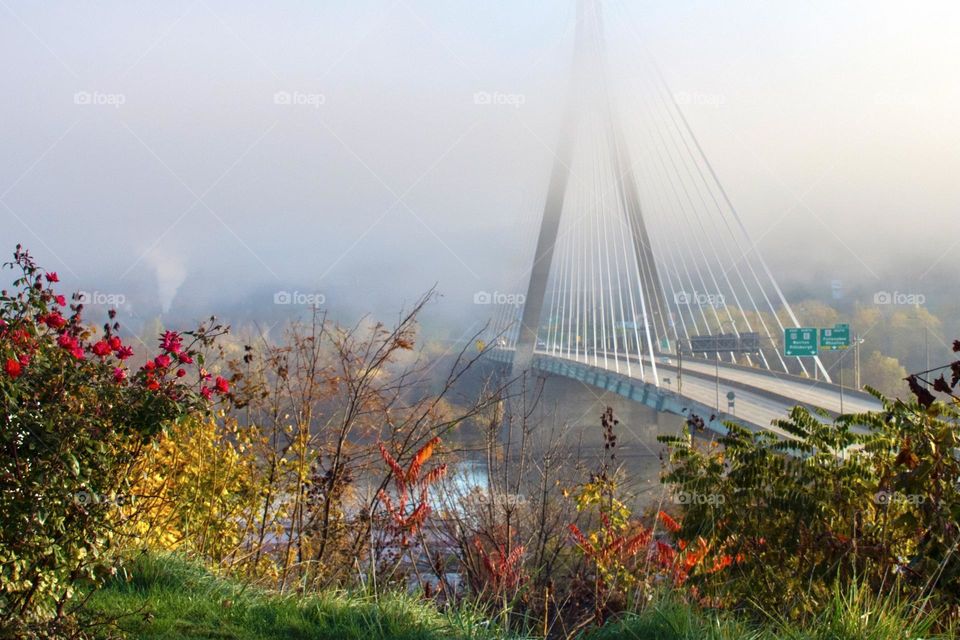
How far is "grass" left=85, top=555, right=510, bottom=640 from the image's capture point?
15.5 feet

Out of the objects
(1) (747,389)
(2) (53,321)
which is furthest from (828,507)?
(1) (747,389)

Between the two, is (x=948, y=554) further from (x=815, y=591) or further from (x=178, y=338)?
→ (x=178, y=338)

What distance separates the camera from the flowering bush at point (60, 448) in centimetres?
387

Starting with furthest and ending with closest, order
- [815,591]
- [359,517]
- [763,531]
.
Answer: [359,517] → [763,531] → [815,591]

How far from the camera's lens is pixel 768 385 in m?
35.3

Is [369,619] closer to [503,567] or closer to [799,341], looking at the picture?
[503,567]

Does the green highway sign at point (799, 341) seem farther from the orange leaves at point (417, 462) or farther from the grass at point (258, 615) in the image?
the grass at point (258, 615)

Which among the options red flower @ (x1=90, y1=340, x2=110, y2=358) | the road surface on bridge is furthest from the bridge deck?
red flower @ (x1=90, y1=340, x2=110, y2=358)

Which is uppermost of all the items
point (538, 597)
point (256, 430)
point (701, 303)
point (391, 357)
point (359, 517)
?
point (701, 303)

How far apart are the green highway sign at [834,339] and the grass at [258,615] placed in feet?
103

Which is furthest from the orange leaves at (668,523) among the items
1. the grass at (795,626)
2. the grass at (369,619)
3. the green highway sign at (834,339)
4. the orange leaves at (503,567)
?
the green highway sign at (834,339)

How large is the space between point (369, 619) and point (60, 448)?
1.87 m

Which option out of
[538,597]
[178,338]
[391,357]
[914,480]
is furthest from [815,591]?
[178,338]

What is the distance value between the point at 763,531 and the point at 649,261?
28354 mm
